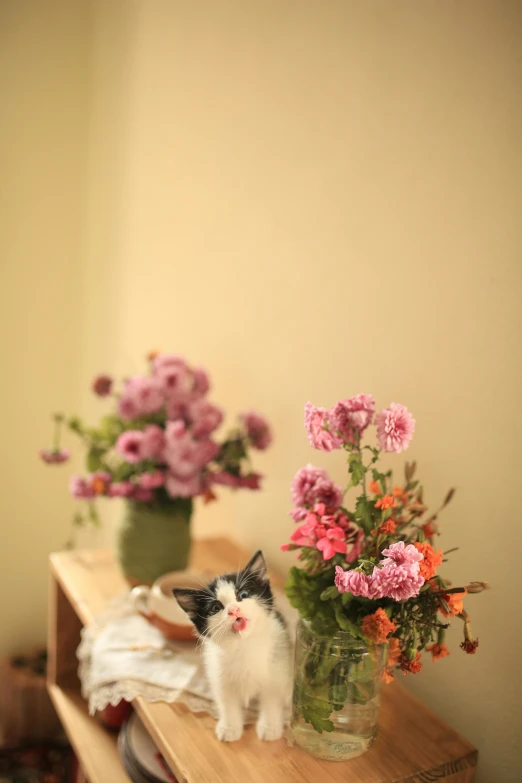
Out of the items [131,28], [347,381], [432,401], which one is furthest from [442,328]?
[131,28]

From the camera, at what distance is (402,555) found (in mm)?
699

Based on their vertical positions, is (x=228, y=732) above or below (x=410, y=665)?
below

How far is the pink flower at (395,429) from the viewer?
0.75 meters

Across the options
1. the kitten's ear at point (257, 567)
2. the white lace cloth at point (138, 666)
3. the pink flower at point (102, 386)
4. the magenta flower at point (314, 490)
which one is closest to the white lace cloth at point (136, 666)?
the white lace cloth at point (138, 666)

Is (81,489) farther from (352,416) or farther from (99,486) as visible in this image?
(352,416)

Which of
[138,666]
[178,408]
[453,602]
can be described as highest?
[178,408]

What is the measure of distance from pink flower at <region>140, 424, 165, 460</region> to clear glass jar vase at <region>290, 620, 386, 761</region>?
482 millimetres

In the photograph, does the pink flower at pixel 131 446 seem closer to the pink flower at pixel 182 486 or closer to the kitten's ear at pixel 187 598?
the pink flower at pixel 182 486

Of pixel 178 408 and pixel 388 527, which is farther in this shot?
pixel 178 408

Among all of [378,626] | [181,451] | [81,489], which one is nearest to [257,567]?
[378,626]

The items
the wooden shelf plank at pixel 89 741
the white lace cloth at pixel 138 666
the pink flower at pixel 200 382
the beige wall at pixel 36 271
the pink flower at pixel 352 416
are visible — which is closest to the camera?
the pink flower at pixel 352 416

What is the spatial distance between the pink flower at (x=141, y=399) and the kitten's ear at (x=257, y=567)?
0.46 metres

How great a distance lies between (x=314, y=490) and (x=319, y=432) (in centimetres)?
10

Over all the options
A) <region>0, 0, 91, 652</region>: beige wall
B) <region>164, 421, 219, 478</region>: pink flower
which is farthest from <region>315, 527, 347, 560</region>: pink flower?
<region>0, 0, 91, 652</region>: beige wall
